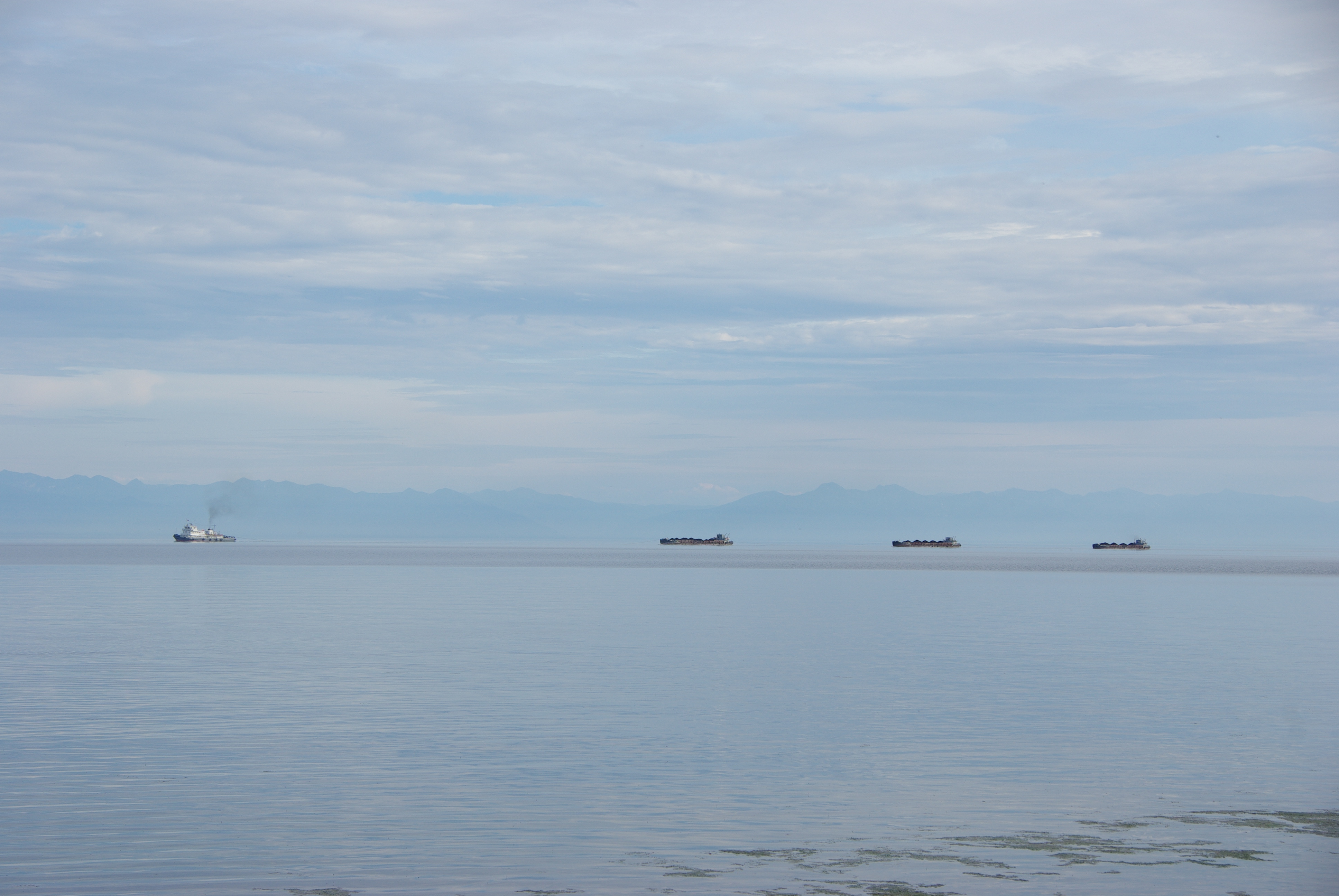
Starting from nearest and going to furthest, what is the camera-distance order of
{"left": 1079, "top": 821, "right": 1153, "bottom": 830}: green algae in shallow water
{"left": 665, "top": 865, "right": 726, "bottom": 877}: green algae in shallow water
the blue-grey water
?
{"left": 665, "top": 865, "right": 726, "bottom": 877}: green algae in shallow water < the blue-grey water < {"left": 1079, "top": 821, "right": 1153, "bottom": 830}: green algae in shallow water

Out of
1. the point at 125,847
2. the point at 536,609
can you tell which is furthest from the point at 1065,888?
the point at 536,609

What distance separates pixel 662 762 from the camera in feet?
99.3

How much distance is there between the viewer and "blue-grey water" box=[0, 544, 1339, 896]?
20.7m

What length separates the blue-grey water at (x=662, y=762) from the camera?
20.7 m

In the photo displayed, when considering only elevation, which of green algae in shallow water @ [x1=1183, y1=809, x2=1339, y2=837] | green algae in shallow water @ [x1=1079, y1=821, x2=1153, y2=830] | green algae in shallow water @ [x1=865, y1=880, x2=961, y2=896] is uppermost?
green algae in shallow water @ [x1=1183, y1=809, x2=1339, y2=837]

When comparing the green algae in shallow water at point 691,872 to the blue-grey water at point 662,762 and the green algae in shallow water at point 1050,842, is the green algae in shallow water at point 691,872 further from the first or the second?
the green algae in shallow water at point 1050,842

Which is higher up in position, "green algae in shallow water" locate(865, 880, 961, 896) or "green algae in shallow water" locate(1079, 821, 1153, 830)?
"green algae in shallow water" locate(1079, 821, 1153, 830)

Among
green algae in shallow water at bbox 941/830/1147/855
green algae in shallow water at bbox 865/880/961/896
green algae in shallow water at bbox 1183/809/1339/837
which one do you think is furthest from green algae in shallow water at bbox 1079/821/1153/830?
green algae in shallow water at bbox 865/880/961/896

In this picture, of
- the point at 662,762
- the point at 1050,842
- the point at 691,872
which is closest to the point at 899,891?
the point at 691,872

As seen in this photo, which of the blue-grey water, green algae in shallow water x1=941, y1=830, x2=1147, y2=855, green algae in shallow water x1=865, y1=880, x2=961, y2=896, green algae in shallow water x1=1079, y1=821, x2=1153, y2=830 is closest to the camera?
green algae in shallow water x1=865, y1=880, x2=961, y2=896

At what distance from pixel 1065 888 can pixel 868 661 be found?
117ft

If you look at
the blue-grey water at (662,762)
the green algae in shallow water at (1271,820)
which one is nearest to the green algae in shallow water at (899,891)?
the blue-grey water at (662,762)

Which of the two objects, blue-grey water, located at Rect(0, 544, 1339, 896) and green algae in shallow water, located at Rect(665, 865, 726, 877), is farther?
blue-grey water, located at Rect(0, 544, 1339, 896)

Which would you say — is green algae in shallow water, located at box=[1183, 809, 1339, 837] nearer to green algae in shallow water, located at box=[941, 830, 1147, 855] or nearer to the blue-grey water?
the blue-grey water
